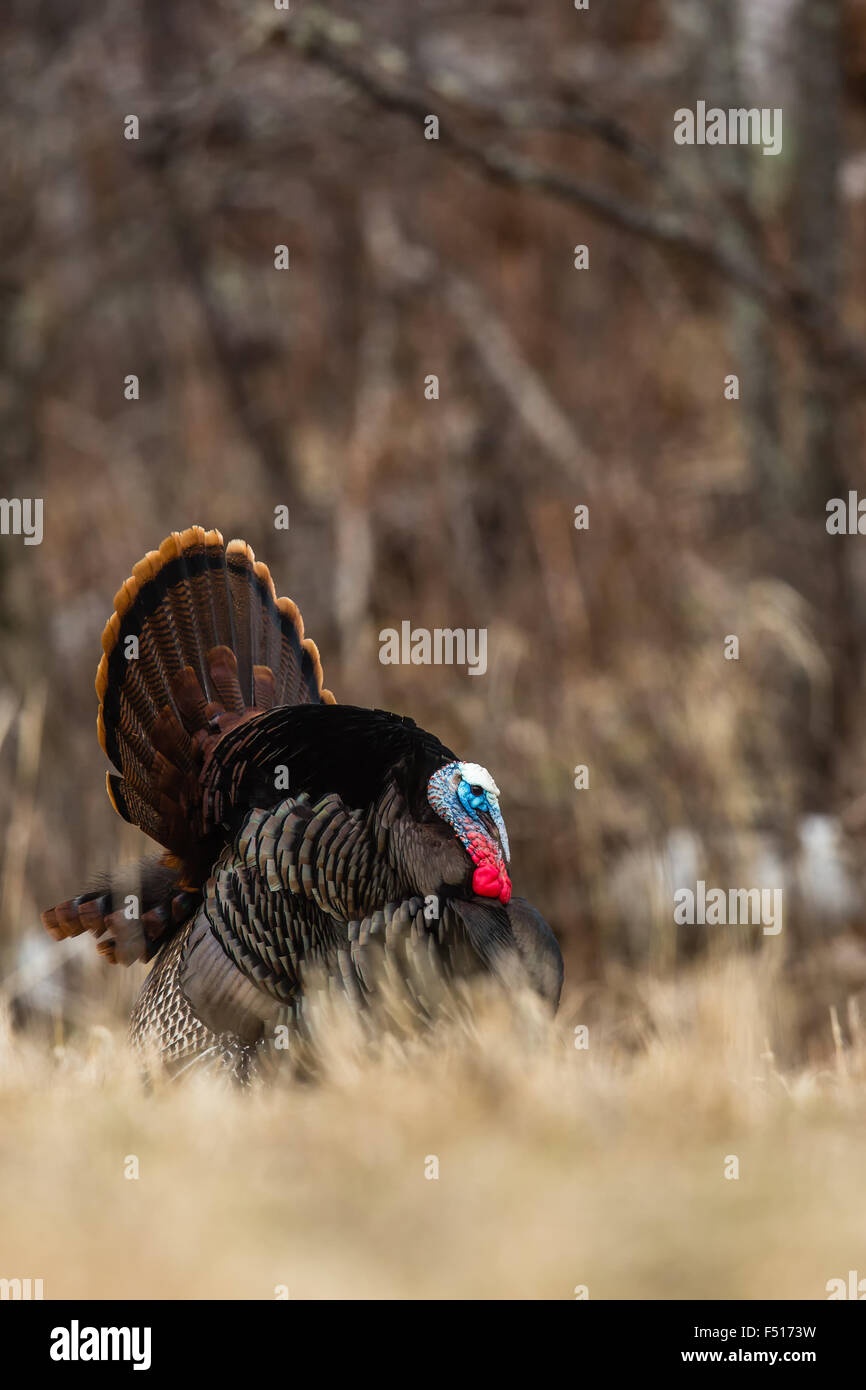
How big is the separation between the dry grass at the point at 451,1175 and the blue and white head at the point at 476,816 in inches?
12.6

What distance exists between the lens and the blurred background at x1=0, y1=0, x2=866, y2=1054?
6402 millimetres

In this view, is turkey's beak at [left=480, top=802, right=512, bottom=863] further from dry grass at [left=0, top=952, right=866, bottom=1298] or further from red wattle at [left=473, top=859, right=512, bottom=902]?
dry grass at [left=0, top=952, right=866, bottom=1298]

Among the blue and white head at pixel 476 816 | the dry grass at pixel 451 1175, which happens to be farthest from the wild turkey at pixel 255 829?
the dry grass at pixel 451 1175

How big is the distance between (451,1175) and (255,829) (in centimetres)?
127

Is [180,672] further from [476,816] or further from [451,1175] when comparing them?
[451,1175]

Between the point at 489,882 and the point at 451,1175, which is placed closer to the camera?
the point at 451,1175

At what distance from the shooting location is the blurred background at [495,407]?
6.40m

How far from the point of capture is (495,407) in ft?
28.3

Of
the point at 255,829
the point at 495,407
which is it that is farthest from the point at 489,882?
the point at 495,407

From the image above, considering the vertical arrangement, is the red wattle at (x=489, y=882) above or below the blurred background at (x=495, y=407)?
below

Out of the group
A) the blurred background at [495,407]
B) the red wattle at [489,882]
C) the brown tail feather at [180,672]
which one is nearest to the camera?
the red wattle at [489,882]

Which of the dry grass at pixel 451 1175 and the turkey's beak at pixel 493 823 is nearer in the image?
the dry grass at pixel 451 1175

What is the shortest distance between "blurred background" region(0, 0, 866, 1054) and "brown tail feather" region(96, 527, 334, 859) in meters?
1.77

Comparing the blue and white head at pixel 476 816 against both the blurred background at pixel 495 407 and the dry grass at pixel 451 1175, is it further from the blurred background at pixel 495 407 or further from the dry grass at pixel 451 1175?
the blurred background at pixel 495 407
